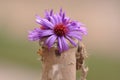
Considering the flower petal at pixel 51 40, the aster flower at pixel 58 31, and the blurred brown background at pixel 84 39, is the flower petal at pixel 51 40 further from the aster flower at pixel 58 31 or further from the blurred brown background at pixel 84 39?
the blurred brown background at pixel 84 39

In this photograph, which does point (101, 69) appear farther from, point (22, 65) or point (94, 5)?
point (94, 5)

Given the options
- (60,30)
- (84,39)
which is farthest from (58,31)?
(84,39)

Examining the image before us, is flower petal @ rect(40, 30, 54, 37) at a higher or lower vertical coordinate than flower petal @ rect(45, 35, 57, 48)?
higher

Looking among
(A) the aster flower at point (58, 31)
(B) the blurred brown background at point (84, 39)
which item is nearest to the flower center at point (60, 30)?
(A) the aster flower at point (58, 31)

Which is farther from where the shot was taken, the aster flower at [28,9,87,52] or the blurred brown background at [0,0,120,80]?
the blurred brown background at [0,0,120,80]

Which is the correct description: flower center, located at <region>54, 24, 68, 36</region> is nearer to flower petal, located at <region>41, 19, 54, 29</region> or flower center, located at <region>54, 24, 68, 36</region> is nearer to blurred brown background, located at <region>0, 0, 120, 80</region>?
flower petal, located at <region>41, 19, 54, 29</region>

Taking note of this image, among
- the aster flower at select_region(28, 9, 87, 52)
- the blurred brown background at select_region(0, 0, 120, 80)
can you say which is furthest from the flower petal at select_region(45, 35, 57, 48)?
the blurred brown background at select_region(0, 0, 120, 80)

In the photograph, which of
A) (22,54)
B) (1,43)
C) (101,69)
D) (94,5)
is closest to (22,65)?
(22,54)
